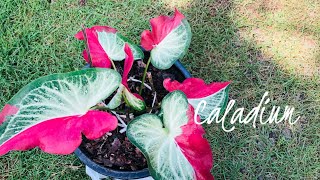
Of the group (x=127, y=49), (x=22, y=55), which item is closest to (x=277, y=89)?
(x=127, y=49)

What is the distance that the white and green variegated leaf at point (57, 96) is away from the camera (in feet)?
3.16

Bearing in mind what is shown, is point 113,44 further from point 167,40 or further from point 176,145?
point 176,145

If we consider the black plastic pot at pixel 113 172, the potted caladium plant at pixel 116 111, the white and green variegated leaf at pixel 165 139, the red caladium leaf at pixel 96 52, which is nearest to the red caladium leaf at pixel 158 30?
the potted caladium plant at pixel 116 111

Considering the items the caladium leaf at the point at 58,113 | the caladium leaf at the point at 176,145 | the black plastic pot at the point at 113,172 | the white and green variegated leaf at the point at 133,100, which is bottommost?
the black plastic pot at the point at 113,172

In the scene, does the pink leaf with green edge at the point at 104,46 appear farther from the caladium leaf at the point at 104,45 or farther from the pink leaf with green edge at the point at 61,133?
the pink leaf with green edge at the point at 61,133

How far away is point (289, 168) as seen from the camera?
5.42 feet

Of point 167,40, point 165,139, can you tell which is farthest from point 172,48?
point 165,139

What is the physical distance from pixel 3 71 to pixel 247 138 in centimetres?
94

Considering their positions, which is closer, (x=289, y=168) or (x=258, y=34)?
(x=289, y=168)

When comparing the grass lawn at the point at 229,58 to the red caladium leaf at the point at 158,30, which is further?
the grass lawn at the point at 229,58

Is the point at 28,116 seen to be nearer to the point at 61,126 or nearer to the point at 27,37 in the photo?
the point at 61,126

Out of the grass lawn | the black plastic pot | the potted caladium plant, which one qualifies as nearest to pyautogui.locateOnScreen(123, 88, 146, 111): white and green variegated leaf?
the potted caladium plant

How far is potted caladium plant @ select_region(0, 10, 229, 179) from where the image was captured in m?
0.97

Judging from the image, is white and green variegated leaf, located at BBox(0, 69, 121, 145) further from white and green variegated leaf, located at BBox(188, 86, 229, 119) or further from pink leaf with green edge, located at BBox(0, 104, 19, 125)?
white and green variegated leaf, located at BBox(188, 86, 229, 119)
